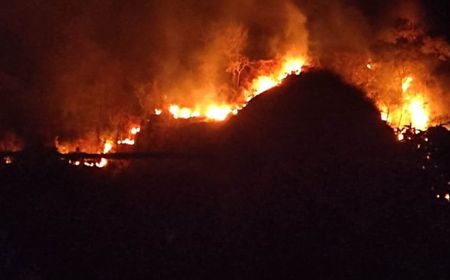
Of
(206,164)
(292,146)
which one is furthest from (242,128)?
(206,164)

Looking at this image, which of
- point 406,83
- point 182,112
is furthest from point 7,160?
point 406,83

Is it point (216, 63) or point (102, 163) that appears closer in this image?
point (102, 163)

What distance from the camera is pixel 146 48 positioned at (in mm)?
15922

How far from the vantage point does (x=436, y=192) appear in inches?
335

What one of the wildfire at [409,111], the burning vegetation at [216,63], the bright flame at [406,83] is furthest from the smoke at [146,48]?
the wildfire at [409,111]

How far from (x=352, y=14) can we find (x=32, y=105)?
29.3 ft

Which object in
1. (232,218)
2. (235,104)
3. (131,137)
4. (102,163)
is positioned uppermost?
(235,104)

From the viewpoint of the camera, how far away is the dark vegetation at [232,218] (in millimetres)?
7422

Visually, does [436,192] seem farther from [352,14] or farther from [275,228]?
[352,14]

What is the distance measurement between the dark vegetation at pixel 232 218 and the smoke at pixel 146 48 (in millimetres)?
4399

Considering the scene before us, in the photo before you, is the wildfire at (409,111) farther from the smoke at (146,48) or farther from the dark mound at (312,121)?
the smoke at (146,48)

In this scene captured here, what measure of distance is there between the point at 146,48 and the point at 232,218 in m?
8.96

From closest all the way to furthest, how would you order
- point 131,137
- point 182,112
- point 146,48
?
1. point 131,137
2. point 182,112
3. point 146,48

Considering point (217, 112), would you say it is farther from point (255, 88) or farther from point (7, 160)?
point (7, 160)
